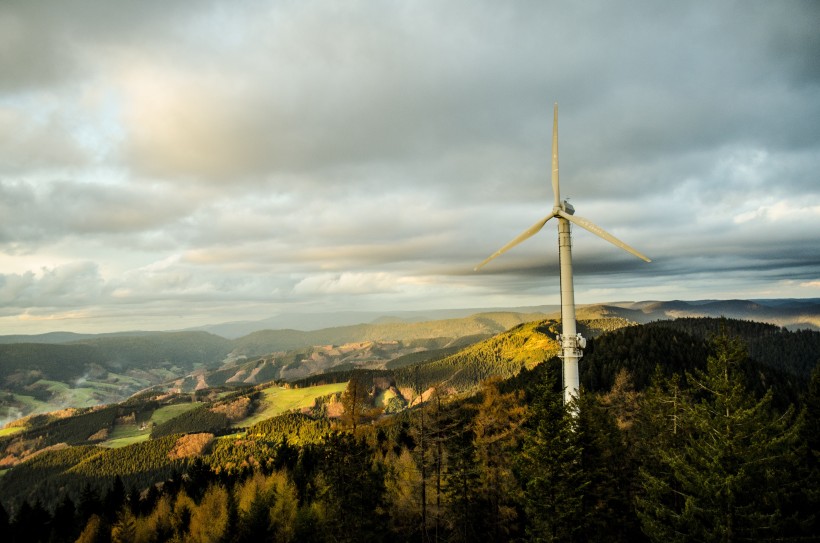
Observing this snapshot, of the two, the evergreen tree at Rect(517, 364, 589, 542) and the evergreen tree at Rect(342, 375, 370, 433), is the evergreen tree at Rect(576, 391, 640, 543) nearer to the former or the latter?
the evergreen tree at Rect(517, 364, 589, 542)

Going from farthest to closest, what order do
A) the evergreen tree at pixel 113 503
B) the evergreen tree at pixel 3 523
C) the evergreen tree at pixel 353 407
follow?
1. the evergreen tree at pixel 113 503
2. the evergreen tree at pixel 3 523
3. the evergreen tree at pixel 353 407

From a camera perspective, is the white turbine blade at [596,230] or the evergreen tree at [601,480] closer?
the evergreen tree at [601,480]

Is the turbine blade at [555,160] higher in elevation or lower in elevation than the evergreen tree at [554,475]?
higher

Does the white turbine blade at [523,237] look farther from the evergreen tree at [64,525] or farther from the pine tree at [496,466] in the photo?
the evergreen tree at [64,525]

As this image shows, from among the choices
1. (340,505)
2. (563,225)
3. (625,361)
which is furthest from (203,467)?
(625,361)

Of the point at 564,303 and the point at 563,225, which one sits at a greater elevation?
the point at 563,225

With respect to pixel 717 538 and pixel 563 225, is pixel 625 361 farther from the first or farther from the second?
pixel 717 538

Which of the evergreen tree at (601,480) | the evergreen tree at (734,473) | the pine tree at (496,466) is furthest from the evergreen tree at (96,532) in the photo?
the evergreen tree at (734,473)

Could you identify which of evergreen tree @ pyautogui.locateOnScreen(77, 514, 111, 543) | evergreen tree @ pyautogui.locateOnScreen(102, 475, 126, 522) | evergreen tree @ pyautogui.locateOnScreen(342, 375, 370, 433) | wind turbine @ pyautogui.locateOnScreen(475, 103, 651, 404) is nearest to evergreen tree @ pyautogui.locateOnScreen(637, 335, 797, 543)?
wind turbine @ pyautogui.locateOnScreen(475, 103, 651, 404)

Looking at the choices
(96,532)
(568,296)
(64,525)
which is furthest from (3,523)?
(568,296)

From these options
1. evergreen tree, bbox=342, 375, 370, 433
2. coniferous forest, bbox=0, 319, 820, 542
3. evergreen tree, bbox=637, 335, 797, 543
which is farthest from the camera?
evergreen tree, bbox=342, 375, 370, 433

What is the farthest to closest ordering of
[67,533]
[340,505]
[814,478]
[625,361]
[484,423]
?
[625,361] < [67,533] < [484,423] < [340,505] < [814,478]
